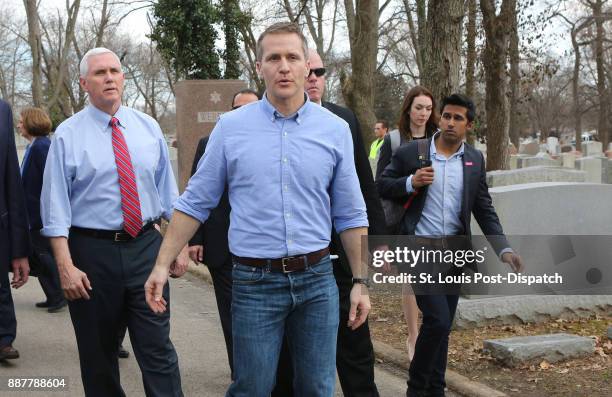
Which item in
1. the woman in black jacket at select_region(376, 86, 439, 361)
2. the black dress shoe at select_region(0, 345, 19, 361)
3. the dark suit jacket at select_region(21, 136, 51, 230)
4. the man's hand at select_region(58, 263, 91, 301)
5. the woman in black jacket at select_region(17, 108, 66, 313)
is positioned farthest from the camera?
the dark suit jacket at select_region(21, 136, 51, 230)

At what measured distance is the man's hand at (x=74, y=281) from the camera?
14.3 feet

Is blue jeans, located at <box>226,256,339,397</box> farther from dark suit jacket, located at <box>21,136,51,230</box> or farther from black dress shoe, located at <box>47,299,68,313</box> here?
black dress shoe, located at <box>47,299,68,313</box>

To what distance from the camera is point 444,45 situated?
10281 millimetres

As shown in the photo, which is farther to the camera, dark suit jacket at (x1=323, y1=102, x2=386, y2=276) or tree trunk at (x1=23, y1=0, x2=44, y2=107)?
tree trunk at (x1=23, y1=0, x2=44, y2=107)

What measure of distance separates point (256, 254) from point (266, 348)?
14.7 inches

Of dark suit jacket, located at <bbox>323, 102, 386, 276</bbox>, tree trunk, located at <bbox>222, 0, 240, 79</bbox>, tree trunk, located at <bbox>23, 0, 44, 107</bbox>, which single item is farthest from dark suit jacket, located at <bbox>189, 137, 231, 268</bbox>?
tree trunk, located at <bbox>23, 0, 44, 107</bbox>

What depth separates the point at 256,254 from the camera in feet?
11.1

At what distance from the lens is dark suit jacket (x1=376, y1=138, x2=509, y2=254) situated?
5441mm

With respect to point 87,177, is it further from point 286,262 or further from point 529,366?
point 529,366

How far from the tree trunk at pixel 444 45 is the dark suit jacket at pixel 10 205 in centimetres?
602

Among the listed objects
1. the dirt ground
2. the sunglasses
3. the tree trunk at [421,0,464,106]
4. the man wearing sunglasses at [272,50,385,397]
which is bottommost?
the dirt ground

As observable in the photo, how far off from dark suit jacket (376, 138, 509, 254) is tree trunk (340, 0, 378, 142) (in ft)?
47.5

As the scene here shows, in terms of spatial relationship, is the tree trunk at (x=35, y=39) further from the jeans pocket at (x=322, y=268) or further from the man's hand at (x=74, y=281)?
the jeans pocket at (x=322, y=268)

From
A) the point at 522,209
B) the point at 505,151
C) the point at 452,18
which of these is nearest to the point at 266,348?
the point at 522,209
